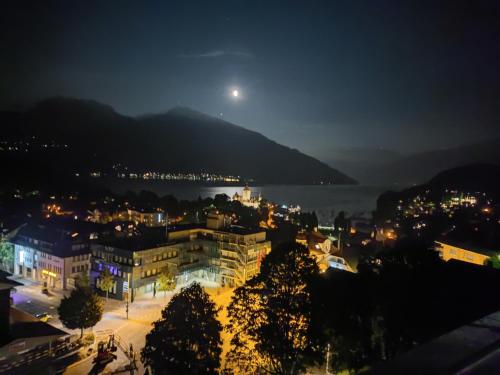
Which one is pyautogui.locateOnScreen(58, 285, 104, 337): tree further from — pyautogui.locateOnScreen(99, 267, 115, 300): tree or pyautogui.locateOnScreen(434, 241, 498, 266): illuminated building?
pyautogui.locateOnScreen(434, 241, 498, 266): illuminated building

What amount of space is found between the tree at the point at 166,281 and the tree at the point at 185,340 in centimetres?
1096

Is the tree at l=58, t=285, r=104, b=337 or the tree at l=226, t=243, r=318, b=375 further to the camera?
the tree at l=58, t=285, r=104, b=337

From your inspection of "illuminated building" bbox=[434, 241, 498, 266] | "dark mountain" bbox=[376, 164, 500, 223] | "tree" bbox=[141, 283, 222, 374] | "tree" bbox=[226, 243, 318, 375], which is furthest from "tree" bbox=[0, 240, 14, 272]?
"dark mountain" bbox=[376, 164, 500, 223]

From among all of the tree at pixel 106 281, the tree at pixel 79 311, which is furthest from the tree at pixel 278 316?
the tree at pixel 106 281

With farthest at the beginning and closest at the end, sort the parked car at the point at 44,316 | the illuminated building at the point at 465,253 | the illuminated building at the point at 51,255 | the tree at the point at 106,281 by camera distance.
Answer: the illuminated building at the point at 51,255, the tree at the point at 106,281, the illuminated building at the point at 465,253, the parked car at the point at 44,316

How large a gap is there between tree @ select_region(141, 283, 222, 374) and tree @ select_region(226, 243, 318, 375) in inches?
35.9

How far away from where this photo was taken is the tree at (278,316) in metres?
8.05

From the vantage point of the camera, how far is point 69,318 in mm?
14461

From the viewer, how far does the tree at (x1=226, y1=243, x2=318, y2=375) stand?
8047 millimetres

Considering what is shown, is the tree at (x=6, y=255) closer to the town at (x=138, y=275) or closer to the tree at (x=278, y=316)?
the town at (x=138, y=275)

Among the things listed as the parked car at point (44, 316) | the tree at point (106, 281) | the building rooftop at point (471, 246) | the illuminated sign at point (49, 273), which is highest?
the building rooftop at point (471, 246)

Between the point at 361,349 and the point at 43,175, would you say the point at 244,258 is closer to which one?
the point at 361,349

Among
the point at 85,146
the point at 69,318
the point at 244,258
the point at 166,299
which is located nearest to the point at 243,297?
the point at 69,318

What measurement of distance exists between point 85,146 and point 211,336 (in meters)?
211
